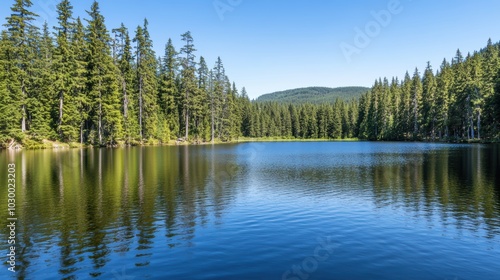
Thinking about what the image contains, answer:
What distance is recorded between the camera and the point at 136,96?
85.6m

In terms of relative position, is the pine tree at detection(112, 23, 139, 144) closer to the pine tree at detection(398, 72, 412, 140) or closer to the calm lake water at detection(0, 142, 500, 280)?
the calm lake water at detection(0, 142, 500, 280)

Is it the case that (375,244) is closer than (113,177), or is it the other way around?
(375,244)

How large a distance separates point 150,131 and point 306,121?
375 ft

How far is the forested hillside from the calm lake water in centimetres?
4074

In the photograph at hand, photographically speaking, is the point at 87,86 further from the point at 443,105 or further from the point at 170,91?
the point at 443,105

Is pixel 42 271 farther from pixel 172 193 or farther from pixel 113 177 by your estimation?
pixel 113 177

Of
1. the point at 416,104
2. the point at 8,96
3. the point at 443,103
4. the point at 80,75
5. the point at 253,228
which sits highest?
the point at 80,75

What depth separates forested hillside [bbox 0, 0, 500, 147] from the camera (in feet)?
207

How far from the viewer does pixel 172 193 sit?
23547 mm

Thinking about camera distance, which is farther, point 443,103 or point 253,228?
point 443,103

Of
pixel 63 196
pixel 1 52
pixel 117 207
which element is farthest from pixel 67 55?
pixel 117 207

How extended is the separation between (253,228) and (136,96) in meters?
77.2

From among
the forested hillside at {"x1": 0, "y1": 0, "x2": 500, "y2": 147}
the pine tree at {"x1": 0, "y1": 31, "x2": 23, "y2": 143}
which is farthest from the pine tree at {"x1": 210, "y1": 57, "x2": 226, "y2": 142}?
the pine tree at {"x1": 0, "y1": 31, "x2": 23, "y2": 143}

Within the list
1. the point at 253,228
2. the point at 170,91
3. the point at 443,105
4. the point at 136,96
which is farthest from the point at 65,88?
the point at 443,105
